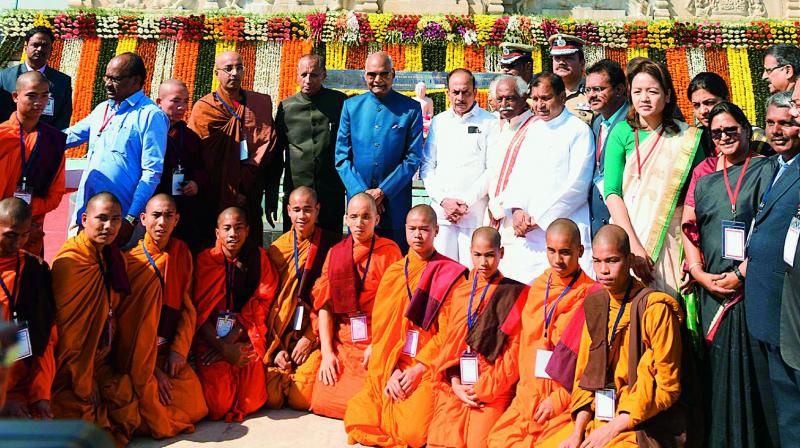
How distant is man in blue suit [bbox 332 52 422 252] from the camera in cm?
576

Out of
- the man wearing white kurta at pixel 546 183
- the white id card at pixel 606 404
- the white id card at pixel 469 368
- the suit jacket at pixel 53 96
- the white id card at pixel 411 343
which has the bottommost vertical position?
the white id card at pixel 606 404

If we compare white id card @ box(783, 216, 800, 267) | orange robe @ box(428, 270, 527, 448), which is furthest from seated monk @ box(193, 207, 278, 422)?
white id card @ box(783, 216, 800, 267)

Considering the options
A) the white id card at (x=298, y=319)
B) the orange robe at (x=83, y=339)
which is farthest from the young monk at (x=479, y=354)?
the orange robe at (x=83, y=339)

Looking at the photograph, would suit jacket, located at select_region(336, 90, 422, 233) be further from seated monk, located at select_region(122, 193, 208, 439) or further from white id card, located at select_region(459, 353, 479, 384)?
white id card, located at select_region(459, 353, 479, 384)

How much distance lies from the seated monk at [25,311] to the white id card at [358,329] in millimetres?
1799

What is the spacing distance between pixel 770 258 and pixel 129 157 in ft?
12.4

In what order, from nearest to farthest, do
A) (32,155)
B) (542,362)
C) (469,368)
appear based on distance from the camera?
(542,362)
(469,368)
(32,155)

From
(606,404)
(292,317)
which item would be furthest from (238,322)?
(606,404)

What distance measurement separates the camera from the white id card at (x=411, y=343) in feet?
15.6

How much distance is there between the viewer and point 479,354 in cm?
451

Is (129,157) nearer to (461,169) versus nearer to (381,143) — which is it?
(381,143)

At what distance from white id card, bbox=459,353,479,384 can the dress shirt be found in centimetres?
228

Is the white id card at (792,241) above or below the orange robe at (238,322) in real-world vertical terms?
above

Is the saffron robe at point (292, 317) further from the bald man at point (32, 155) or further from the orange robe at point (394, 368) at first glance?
the bald man at point (32, 155)
